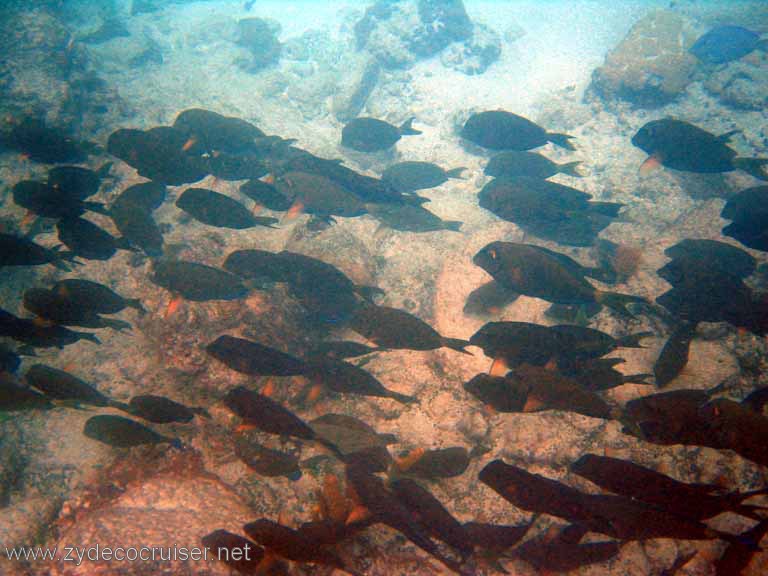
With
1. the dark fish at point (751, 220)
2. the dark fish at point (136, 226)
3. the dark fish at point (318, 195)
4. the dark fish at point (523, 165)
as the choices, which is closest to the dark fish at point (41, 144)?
the dark fish at point (136, 226)

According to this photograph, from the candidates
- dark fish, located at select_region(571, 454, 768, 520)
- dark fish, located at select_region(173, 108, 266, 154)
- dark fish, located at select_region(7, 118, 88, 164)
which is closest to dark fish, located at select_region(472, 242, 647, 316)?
dark fish, located at select_region(571, 454, 768, 520)

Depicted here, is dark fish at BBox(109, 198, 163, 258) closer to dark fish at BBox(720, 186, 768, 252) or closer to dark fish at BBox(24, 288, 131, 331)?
dark fish at BBox(24, 288, 131, 331)

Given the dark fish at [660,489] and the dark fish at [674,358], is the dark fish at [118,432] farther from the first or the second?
the dark fish at [674,358]

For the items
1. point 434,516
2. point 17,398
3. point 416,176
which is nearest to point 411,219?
point 416,176

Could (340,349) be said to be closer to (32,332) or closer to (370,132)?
(32,332)

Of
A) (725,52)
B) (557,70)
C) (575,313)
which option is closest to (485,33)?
(557,70)

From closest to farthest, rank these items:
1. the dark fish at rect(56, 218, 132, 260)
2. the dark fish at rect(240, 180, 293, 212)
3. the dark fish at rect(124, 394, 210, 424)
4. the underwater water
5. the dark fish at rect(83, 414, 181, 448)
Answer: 1. the underwater water
2. the dark fish at rect(124, 394, 210, 424)
3. the dark fish at rect(83, 414, 181, 448)
4. the dark fish at rect(56, 218, 132, 260)
5. the dark fish at rect(240, 180, 293, 212)

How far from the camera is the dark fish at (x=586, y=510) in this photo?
236 centimetres

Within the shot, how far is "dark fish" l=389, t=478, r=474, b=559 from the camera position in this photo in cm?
229

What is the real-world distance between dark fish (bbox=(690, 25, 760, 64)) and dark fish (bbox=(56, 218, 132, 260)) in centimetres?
1533

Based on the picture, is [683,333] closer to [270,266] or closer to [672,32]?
[270,266]

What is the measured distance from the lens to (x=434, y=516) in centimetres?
238

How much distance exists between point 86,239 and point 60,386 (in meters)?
1.72

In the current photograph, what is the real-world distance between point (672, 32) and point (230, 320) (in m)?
15.6
